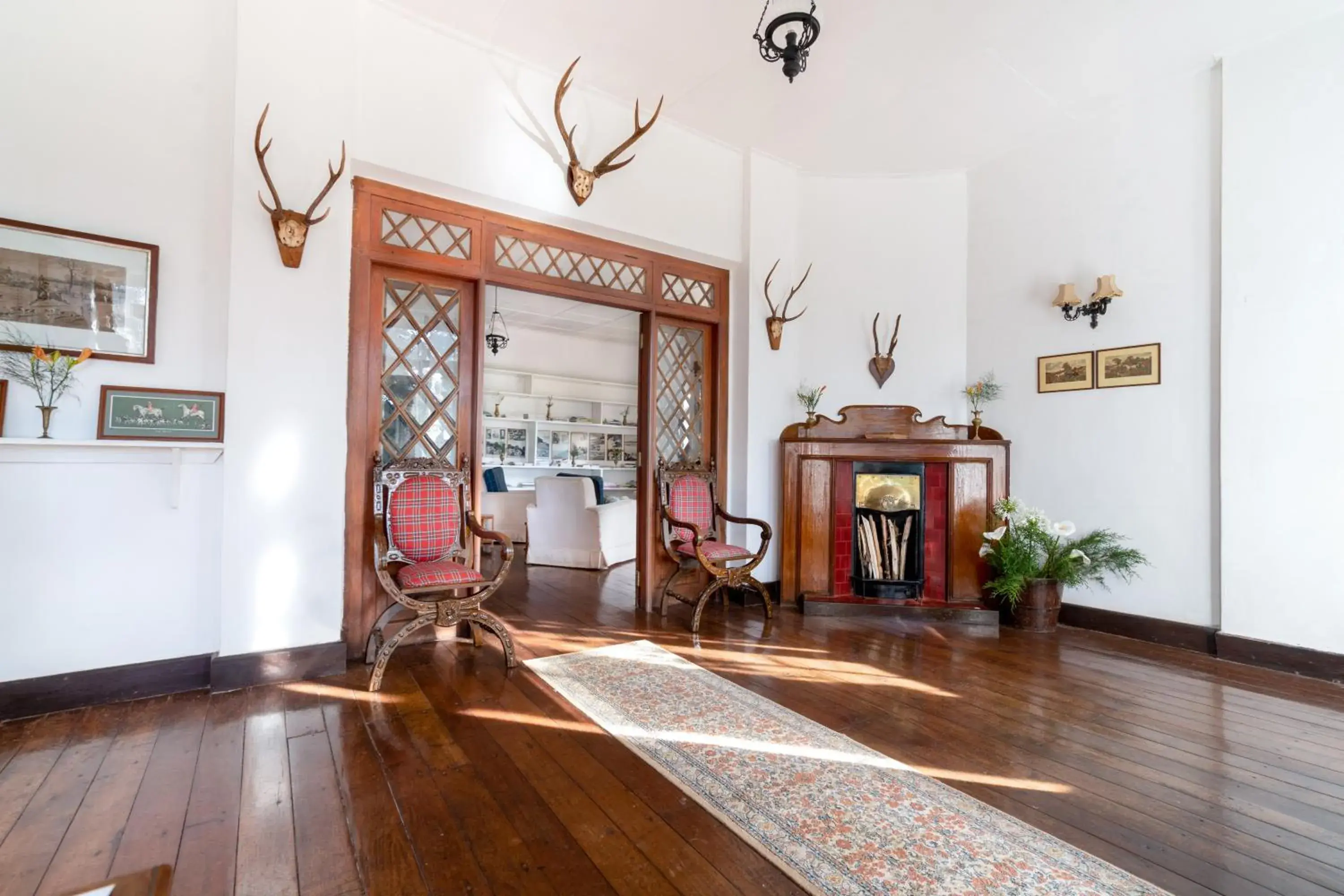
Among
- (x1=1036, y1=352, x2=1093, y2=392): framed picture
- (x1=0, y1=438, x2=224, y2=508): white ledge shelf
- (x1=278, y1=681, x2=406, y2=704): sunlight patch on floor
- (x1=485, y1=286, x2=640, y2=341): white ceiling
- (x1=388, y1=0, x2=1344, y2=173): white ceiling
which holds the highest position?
(x1=388, y1=0, x2=1344, y2=173): white ceiling

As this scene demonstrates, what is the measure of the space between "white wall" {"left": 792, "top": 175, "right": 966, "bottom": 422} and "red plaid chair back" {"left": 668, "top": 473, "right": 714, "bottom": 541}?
136 centimetres

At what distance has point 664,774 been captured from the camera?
6.84 feet

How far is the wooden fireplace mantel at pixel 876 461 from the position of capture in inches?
175

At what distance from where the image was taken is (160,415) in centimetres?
278

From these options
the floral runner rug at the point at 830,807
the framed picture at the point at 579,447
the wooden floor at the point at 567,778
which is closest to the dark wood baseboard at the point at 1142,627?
the wooden floor at the point at 567,778

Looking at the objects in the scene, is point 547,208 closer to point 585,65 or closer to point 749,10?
point 585,65

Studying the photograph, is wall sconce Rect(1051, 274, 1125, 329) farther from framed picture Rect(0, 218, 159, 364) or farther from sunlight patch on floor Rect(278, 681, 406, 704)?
framed picture Rect(0, 218, 159, 364)

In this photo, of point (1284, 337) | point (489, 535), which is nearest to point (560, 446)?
point (489, 535)

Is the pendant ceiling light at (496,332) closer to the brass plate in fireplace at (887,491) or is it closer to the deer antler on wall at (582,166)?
the deer antler on wall at (582,166)

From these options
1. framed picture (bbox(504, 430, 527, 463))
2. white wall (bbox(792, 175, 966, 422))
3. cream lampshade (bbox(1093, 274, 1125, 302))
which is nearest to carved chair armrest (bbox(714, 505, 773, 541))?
white wall (bbox(792, 175, 966, 422))

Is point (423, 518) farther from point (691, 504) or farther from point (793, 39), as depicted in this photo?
point (793, 39)

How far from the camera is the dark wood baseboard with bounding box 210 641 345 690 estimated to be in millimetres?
2795

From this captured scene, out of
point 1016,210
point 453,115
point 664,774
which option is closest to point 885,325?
point 1016,210

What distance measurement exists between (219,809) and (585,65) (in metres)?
4.20
